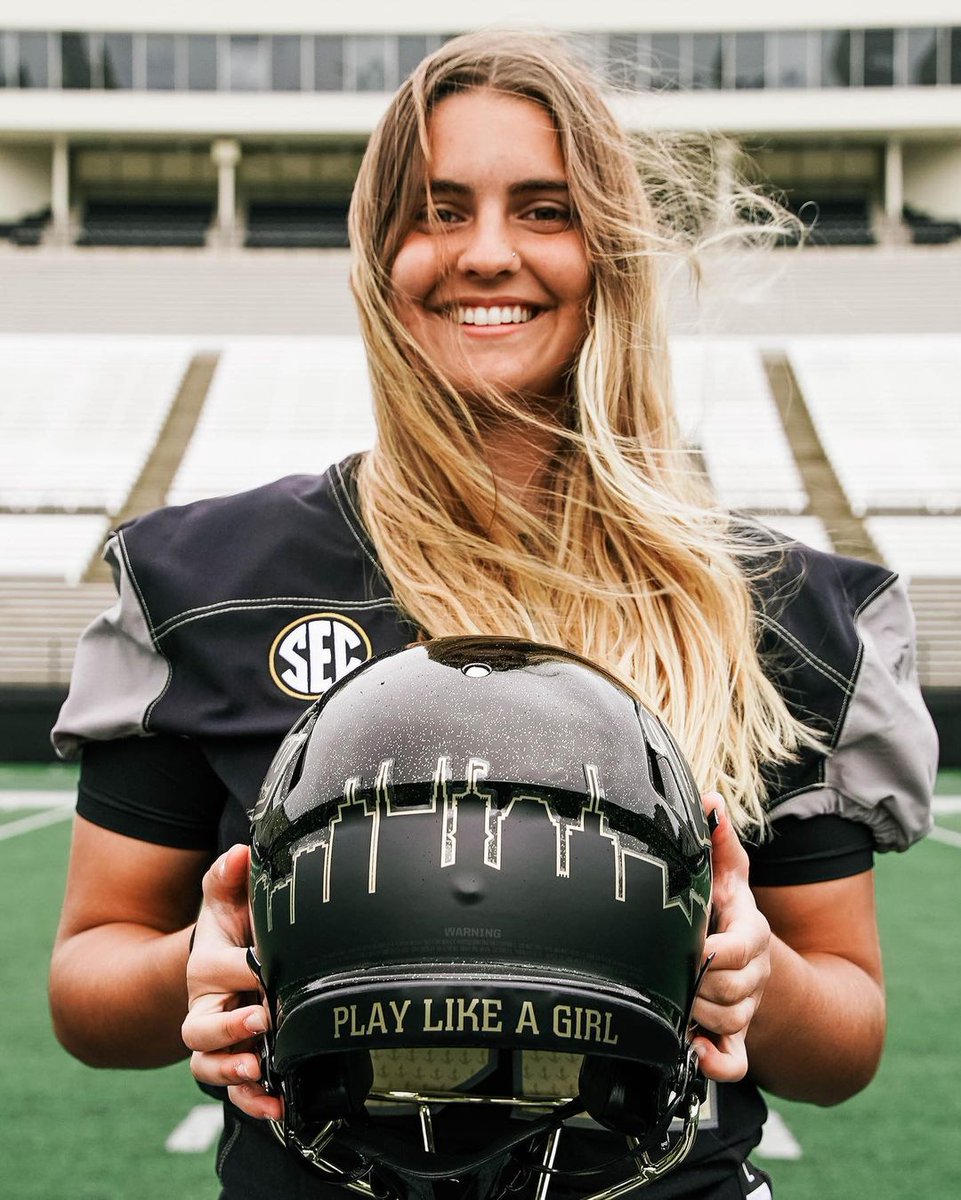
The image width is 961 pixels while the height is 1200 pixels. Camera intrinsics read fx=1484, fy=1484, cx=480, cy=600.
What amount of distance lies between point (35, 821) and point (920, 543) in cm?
1001

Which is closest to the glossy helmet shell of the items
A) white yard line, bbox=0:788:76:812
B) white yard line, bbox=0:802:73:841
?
white yard line, bbox=0:802:73:841

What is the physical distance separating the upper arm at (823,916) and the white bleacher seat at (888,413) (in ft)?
50.6

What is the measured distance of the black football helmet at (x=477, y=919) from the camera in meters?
0.91

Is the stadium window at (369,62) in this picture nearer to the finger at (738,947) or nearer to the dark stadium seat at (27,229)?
the dark stadium seat at (27,229)

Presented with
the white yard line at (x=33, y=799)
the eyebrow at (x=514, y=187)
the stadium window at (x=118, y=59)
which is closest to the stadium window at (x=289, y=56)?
Result: the stadium window at (x=118, y=59)

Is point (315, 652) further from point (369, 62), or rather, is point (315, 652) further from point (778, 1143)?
point (369, 62)

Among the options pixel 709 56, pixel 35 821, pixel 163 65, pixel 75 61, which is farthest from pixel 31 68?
pixel 35 821

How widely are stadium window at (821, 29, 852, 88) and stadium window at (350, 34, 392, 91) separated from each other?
330 inches

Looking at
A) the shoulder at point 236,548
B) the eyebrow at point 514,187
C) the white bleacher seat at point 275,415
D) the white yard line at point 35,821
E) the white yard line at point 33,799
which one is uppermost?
the eyebrow at point 514,187

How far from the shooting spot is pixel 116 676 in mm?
1398

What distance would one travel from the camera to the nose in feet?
4.58

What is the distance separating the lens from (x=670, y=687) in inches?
52.4

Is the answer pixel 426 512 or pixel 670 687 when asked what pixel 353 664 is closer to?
pixel 426 512

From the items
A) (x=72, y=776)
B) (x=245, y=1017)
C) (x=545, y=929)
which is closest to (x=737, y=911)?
(x=545, y=929)
